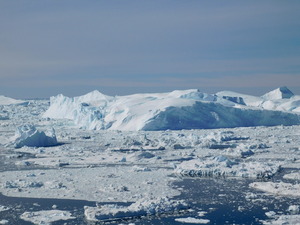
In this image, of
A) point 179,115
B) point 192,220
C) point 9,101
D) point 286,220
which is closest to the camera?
point 286,220

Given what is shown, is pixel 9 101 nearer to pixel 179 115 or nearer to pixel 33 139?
pixel 179 115

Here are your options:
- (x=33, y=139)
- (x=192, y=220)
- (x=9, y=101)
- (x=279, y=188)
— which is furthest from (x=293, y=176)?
(x=9, y=101)

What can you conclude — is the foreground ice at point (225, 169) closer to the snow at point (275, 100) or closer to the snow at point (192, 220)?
the snow at point (192, 220)

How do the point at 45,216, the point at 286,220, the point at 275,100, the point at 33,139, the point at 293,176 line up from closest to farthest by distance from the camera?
the point at 286,220, the point at 45,216, the point at 293,176, the point at 33,139, the point at 275,100

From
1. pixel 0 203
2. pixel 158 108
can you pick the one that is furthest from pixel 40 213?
pixel 158 108

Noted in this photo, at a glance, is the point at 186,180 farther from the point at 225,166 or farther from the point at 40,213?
the point at 40,213

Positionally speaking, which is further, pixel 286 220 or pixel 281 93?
pixel 281 93
